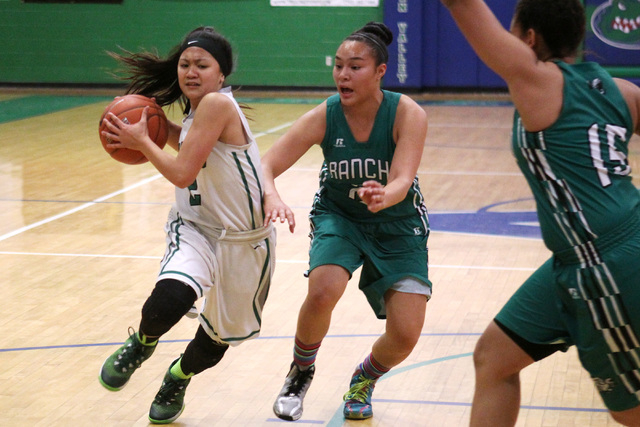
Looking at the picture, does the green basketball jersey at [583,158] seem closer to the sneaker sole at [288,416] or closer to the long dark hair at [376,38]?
the long dark hair at [376,38]

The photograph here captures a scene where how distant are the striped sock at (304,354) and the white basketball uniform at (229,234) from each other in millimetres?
228

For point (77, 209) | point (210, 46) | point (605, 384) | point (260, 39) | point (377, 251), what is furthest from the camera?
point (260, 39)

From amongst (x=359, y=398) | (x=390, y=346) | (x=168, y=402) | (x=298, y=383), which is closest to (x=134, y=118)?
(x=168, y=402)

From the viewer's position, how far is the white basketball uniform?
3.54 m

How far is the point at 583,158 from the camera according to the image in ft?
8.01

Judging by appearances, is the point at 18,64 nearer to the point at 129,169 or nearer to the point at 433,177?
the point at 129,169

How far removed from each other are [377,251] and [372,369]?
52cm

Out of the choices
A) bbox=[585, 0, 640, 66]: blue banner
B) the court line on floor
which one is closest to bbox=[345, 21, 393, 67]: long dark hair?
the court line on floor

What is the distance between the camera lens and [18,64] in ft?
56.7

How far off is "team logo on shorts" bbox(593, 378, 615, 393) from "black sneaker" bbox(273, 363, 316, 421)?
140cm

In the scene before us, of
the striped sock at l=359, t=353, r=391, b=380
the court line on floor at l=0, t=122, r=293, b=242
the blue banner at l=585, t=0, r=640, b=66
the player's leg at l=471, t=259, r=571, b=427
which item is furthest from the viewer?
the blue banner at l=585, t=0, r=640, b=66

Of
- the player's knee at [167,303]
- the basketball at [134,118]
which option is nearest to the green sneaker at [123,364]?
the player's knee at [167,303]

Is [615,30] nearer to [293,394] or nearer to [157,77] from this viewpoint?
[157,77]

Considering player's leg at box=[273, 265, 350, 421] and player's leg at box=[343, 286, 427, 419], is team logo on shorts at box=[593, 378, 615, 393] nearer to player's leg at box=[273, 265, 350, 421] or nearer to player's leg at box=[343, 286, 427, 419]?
player's leg at box=[343, 286, 427, 419]
